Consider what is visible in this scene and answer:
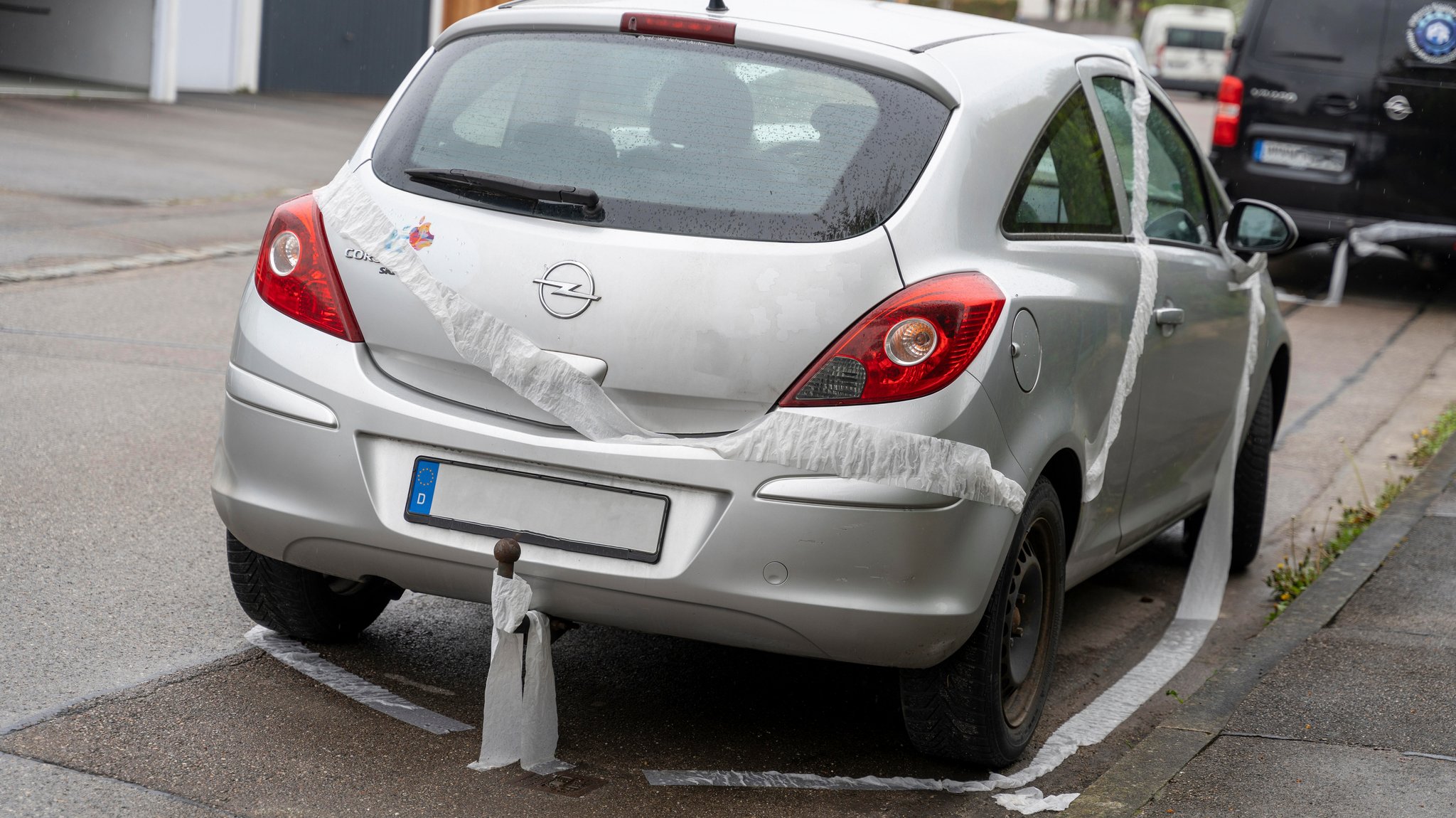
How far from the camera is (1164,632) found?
520cm

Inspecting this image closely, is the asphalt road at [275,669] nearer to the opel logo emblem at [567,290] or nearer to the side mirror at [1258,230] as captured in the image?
the opel logo emblem at [567,290]

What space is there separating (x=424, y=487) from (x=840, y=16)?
57.0 inches

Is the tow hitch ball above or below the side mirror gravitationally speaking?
below

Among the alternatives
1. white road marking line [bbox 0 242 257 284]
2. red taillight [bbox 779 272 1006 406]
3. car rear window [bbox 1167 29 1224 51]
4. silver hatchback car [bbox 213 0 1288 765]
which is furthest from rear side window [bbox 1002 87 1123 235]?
car rear window [bbox 1167 29 1224 51]

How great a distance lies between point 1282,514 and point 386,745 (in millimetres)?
4221

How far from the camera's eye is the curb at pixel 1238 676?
143 inches

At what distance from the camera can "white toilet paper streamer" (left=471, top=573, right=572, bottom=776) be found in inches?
132

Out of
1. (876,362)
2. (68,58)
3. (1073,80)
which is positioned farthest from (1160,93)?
(68,58)

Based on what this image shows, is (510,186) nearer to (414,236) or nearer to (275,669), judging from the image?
(414,236)

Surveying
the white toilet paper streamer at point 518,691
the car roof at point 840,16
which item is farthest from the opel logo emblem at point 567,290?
the car roof at point 840,16

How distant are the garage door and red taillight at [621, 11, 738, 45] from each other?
65.2 feet

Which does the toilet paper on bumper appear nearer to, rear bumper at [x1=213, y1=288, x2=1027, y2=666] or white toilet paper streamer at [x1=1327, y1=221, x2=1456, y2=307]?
rear bumper at [x1=213, y1=288, x2=1027, y2=666]

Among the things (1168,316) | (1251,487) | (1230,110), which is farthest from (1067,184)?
(1230,110)

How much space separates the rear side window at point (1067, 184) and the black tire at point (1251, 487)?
1.66m
